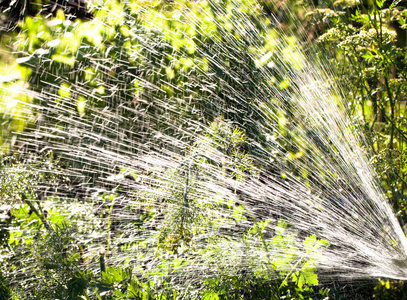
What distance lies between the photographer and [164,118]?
1691 mm

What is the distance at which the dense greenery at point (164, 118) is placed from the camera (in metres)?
1.26

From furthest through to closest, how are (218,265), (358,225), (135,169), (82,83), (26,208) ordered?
(82,83) → (135,169) → (26,208) → (358,225) → (218,265)

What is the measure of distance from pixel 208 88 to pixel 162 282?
0.93 metres

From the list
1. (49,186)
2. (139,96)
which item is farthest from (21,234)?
(139,96)

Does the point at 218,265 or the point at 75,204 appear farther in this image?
the point at 75,204

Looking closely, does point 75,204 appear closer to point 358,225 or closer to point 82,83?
point 82,83

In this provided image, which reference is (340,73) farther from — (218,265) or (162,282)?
(162,282)

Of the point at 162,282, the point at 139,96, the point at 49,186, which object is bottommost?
the point at 162,282

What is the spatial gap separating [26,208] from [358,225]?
1352mm

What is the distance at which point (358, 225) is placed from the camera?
53.8 inches

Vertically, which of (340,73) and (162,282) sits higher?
(340,73)

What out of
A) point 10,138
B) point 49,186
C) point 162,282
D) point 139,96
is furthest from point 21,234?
point 139,96

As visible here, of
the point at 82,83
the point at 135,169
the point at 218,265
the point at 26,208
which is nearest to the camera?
the point at 218,265

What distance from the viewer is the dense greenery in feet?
4.14
